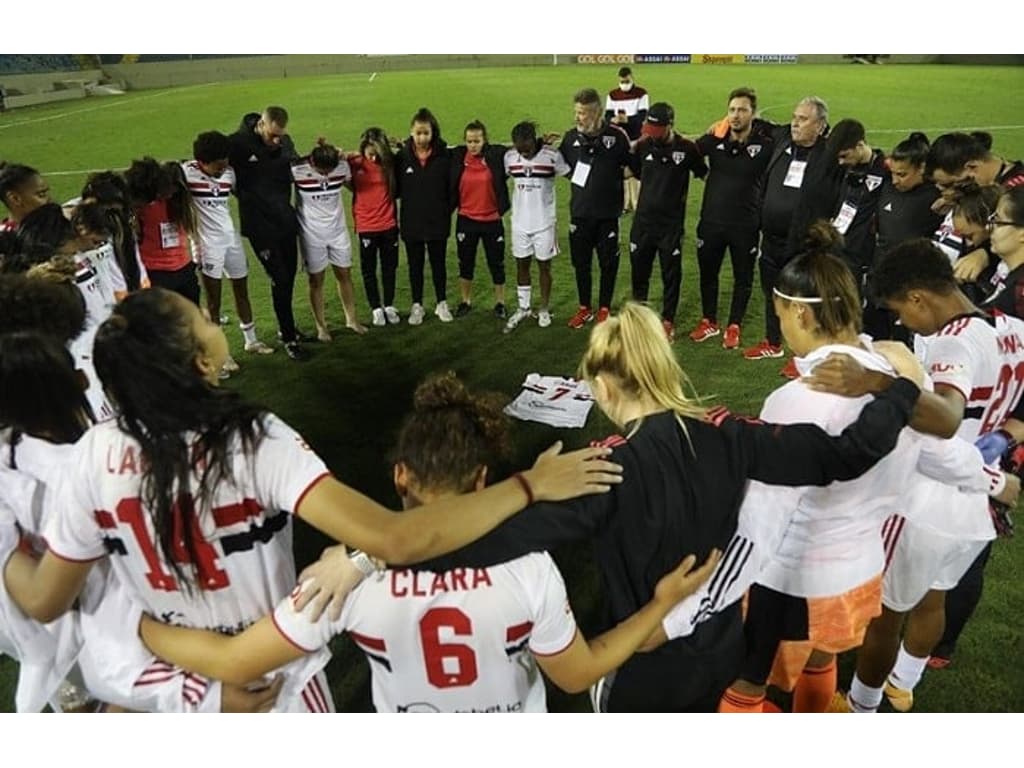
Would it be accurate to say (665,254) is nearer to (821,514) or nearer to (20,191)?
(821,514)

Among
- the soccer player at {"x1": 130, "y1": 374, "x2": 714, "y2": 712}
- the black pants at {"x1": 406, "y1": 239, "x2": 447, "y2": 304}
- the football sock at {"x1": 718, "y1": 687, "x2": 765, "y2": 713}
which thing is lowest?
the football sock at {"x1": 718, "y1": 687, "x2": 765, "y2": 713}

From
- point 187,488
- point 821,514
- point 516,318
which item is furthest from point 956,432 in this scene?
point 516,318

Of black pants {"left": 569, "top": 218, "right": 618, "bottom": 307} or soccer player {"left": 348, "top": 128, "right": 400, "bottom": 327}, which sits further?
black pants {"left": 569, "top": 218, "right": 618, "bottom": 307}

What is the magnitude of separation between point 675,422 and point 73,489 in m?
1.43

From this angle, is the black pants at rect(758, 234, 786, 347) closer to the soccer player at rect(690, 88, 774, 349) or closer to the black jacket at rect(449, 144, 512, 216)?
the soccer player at rect(690, 88, 774, 349)

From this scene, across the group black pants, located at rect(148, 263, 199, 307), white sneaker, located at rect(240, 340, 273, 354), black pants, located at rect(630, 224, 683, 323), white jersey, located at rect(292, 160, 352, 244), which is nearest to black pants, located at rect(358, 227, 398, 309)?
white jersey, located at rect(292, 160, 352, 244)

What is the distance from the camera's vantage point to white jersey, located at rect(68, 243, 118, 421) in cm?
323

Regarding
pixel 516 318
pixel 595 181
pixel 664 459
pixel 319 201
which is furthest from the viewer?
pixel 516 318

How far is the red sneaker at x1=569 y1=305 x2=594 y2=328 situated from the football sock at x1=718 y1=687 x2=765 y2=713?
14.8 feet

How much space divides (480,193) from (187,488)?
5382 millimetres

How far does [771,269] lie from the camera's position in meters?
6.02

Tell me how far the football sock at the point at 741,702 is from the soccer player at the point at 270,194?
4.56 meters

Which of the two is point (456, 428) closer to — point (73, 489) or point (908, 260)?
point (73, 489)

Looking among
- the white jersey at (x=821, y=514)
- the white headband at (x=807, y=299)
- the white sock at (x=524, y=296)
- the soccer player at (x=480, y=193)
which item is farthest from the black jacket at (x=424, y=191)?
the white jersey at (x=821, y=514)
